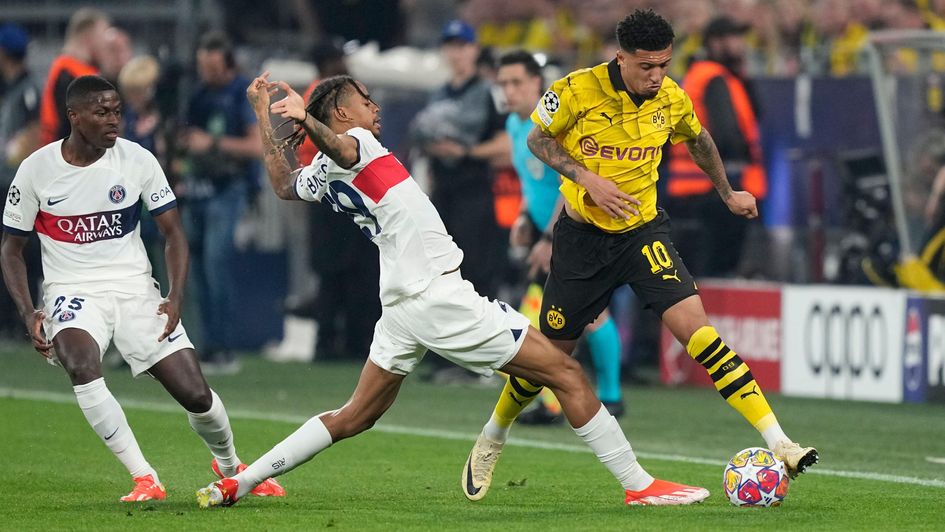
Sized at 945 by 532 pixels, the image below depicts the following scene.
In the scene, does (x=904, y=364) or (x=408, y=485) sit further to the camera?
(x=904, y=364)

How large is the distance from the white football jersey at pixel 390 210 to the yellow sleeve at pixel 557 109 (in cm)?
103

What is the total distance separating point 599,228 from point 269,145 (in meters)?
1.73

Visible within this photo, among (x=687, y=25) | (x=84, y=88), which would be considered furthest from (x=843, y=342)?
(x=84, y=88)

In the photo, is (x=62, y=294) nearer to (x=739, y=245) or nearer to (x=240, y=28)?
(x=739, y=245)

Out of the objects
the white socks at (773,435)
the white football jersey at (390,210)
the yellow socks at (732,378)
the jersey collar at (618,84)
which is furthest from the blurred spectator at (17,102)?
the white socks at (773,435)

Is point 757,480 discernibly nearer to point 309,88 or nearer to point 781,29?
point 309,88

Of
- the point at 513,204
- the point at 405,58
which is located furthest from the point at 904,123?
the point at 405,58

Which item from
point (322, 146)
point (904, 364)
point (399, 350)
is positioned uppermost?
point (322, 146)

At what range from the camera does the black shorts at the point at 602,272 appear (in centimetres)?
831

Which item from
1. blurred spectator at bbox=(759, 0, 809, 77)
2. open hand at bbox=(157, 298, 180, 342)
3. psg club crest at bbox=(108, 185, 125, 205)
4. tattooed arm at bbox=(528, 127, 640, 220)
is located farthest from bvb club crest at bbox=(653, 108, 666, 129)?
blurred spectator at bbox=(759, 0, 809, 77)

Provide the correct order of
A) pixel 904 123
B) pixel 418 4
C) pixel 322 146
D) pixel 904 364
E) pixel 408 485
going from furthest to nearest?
pixel 418 4
pixel 904 123
pixel 904 364
pixel 408 485
pixel 322 146

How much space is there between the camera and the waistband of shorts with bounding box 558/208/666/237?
27.7 feet

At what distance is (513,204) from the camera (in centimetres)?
1506

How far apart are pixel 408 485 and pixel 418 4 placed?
43.3 feet
